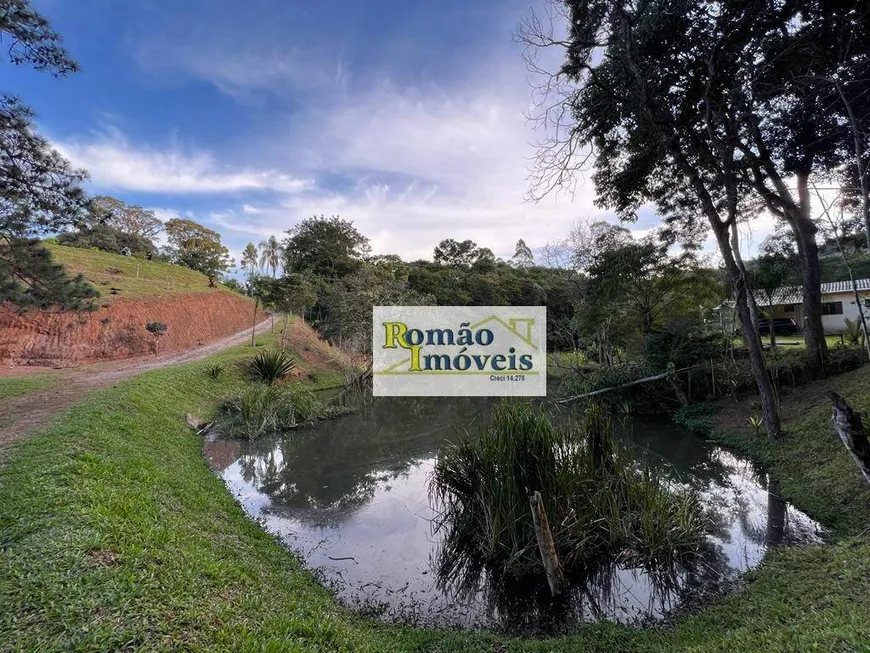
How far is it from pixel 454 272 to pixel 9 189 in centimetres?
2499

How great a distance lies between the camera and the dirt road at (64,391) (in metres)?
5.91

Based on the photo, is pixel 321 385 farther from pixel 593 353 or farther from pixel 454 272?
pixel 454 272

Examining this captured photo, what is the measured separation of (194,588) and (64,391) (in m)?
8.93

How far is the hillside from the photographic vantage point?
13.6 meters

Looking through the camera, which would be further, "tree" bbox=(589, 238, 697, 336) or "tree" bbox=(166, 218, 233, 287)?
"tree" bbox=(166, 218, 233, 287)

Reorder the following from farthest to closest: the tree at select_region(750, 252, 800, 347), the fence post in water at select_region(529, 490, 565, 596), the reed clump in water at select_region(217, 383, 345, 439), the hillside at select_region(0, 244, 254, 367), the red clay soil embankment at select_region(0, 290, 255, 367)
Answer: the hillside at select_region(0, 244, 254, 367) → the red clay soil embankment at select_region(0, 290, 255, 367) → the tree at select_region(750, 252, 800, 347) → the reed clump in water at select_region(217, 383, 345, 439) → the fence post in water at select_region(529, 490, 565, 596)

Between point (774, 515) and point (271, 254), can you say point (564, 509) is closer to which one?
point (774, 515)

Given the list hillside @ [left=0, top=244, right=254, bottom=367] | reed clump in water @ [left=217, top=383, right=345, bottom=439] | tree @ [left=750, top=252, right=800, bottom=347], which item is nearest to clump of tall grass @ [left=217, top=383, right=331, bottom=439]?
reed clump in water @ [left=217, top=383, right=345, bottom=439]

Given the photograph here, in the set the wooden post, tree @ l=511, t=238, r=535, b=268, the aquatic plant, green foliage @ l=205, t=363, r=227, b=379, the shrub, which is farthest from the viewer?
tree @ l=511, t=238, r=535, b=268

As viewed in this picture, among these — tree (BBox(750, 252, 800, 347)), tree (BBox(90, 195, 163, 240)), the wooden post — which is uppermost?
tree (BBox(90, 195, 163, 240))

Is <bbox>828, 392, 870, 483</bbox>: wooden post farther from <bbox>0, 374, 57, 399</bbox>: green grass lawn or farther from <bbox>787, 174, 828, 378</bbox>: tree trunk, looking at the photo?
<bbox>0, 374, 57, 399</bbox>: green grass lawn

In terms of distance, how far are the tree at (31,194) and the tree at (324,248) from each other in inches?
782

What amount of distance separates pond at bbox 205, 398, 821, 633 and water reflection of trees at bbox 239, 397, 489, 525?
0.11ft

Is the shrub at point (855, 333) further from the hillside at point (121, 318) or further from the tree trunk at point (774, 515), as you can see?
the hillside at point (121, 318)
